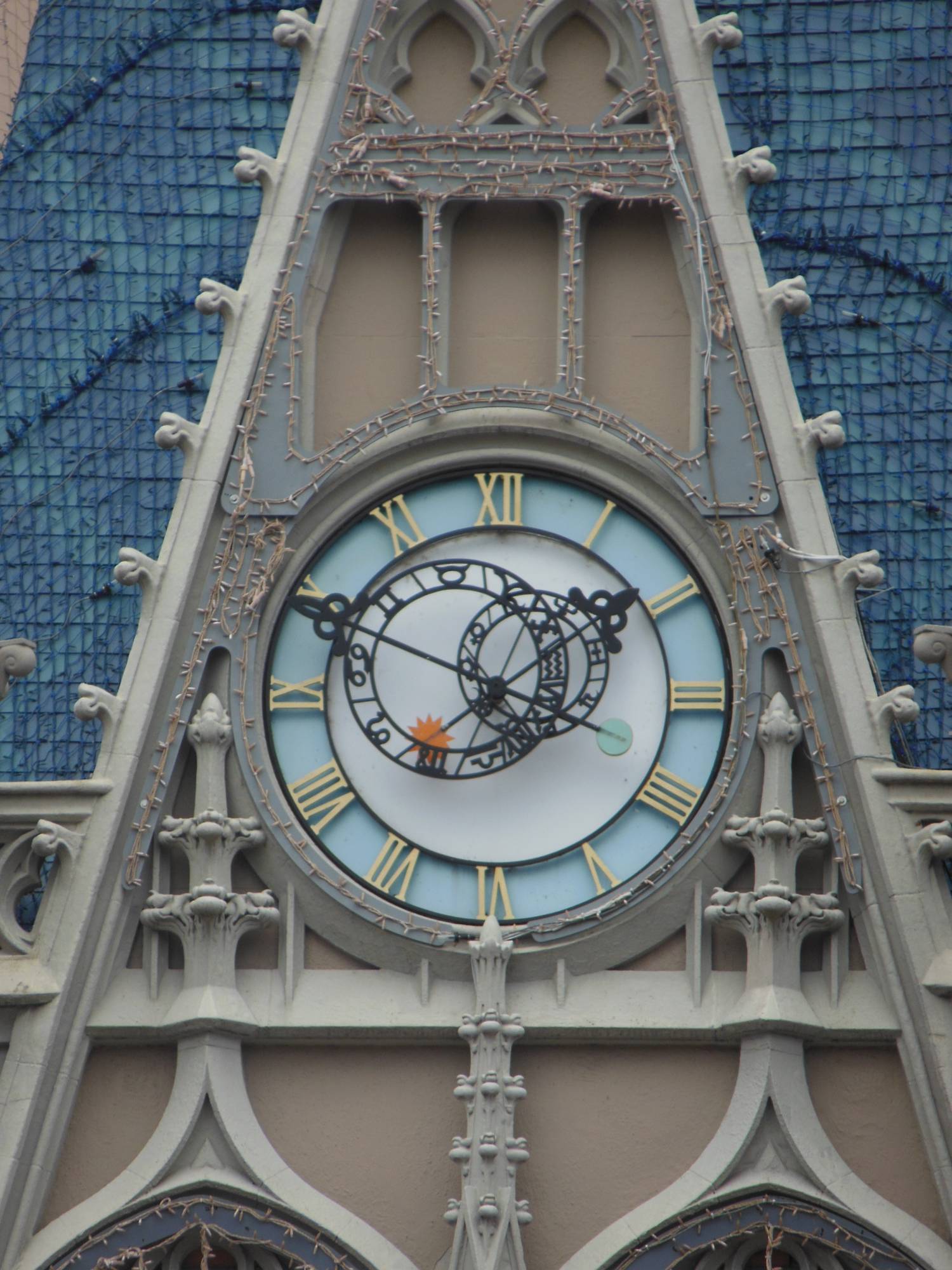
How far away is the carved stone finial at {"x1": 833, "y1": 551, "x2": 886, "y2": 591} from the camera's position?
9.34 m

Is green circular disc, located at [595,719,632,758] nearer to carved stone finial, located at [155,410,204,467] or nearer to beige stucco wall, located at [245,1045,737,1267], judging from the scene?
beige stucco wall, located at [245,1045,737,1267]

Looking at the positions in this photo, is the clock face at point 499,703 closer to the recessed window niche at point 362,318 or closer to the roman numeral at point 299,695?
the roman numeral at point 299,695

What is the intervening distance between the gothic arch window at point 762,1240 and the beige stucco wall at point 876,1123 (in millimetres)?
172

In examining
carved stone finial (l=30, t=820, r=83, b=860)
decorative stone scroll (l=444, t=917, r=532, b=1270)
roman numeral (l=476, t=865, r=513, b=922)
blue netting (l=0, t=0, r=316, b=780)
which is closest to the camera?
decorative stone scroll (l=444, t=917, r=532, b=1270)

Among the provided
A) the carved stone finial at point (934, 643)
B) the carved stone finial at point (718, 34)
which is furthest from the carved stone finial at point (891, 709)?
the carved stone finial at point (718, 34)

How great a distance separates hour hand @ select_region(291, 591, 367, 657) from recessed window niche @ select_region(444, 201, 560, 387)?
820 millimetres

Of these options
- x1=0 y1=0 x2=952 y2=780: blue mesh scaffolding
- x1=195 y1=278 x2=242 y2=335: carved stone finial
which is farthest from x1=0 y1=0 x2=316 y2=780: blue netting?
x1=195 y1=278 x2=242 y2=335: carved stone finial

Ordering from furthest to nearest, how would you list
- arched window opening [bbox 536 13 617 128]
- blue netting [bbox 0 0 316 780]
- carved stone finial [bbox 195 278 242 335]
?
blue netting [bbox 0 0 316 780]
arched window opening [bbox 536 13 617 128]
carved stone finial [bbox 195 278 242 335]

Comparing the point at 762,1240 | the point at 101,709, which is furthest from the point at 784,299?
the point at 762,1240

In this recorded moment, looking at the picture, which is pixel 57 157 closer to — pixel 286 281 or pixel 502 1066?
pixel 286 281

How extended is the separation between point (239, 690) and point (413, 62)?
7.32 ft

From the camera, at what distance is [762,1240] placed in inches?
349

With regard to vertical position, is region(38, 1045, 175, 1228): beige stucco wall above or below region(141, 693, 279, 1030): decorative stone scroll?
below

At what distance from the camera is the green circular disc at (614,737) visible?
939 centimetres
